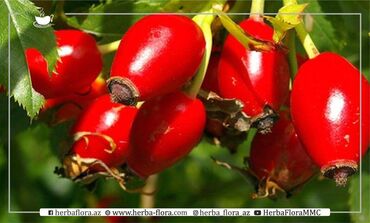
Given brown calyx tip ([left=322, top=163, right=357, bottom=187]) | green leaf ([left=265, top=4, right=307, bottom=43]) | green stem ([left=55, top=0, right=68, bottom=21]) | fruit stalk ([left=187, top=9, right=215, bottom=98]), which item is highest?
green leaf ([left=265, top=4, right=307, bottom=43])

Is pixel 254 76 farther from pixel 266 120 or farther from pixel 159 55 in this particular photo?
pixel 159 55

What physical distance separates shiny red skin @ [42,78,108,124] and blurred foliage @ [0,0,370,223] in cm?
8

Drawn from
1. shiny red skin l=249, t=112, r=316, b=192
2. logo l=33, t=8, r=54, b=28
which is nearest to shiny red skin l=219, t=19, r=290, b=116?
shiny red skin l=249, t=112, r=316, b=192

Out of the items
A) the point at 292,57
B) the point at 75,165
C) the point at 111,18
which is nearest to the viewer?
the point at 292,57

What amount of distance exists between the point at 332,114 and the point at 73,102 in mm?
725

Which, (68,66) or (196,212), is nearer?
(68,66)

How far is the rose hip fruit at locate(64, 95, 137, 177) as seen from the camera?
2.04 metres

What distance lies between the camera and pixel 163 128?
1.91 meters

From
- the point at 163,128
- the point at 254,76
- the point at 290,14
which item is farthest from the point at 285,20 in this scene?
the point at 163,128

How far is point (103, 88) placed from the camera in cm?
223

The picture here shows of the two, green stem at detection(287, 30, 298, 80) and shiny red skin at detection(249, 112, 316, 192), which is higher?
green stem at detection(287, 30, 298, 80)

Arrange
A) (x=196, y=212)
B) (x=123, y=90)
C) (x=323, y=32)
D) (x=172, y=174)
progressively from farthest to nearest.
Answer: (x=172, y=174)
(x=196, y=212)
(x=323, y=32)
(x=123, y=90)

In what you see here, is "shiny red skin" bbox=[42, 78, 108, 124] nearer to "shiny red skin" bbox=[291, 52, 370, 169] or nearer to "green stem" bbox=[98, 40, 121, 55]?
"green stem" bbox=[98, 40, 121, 55]

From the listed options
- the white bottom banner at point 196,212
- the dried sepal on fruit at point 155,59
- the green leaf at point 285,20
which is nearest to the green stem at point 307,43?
the green leaf at point 285,20
